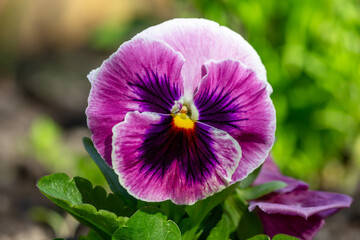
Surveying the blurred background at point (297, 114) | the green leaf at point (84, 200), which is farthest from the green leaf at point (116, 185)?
the blurred background at point (297, 114)

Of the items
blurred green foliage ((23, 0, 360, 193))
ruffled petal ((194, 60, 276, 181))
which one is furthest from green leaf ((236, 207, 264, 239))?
blurred green foliage ((23, 0, 360, 193))

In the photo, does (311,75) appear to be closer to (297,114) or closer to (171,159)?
(297,114)

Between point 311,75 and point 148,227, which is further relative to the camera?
point 311,75

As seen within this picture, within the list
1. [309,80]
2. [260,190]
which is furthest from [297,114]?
[260,190]

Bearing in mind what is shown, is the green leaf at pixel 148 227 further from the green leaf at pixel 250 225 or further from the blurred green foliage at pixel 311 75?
the blurred green foliage at pixel 311 75

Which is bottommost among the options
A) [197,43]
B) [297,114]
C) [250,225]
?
[297,114]

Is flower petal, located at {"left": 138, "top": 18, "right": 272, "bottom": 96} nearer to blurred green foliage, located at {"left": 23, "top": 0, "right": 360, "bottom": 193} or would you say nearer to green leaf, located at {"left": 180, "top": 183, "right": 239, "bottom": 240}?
green leaf, located at {"left": 180, "top": 183, "right": 239, "bottom": 240}

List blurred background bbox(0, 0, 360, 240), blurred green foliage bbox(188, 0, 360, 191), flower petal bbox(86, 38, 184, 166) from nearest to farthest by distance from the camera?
flower petal bbox(86, 38, 184, 166), blurred background bbox(0, 0, 360, 240), blurred green foliage bbox(188, 0, 360, 191)

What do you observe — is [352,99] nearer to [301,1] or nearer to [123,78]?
[301,1]
